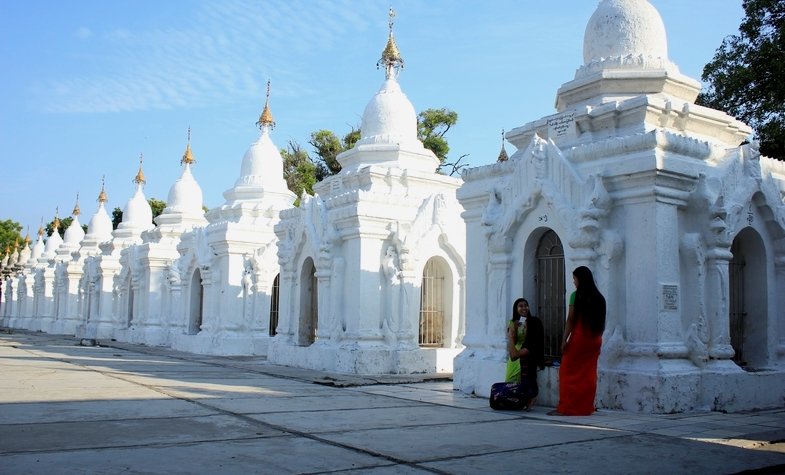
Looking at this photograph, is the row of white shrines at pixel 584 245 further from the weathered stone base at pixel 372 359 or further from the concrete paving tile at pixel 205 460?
the concrete paving tile at pixel 205 460

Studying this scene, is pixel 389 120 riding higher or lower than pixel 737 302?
higher

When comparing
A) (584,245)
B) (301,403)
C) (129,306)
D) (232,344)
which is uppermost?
(584,245)

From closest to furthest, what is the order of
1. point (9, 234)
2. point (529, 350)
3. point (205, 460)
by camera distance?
point (205, 460), point (529, 350), point (9, 234)

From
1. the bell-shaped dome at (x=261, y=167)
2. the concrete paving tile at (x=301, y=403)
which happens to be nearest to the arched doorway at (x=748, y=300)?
the concrete paving tile at (x=301, y=403)

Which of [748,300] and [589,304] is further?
[748,300]

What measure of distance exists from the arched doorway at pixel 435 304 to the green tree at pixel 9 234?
65.7 meters

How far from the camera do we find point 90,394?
32.9ft

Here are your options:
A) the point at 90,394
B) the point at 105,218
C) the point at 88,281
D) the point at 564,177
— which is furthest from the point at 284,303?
the point at 105,218

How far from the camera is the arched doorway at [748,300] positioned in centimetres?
1037

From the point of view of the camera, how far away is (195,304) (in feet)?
73.6

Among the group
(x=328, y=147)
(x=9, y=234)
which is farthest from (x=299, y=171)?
(x=9, y=234)

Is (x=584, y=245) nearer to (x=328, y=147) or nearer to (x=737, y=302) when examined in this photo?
(x=737, y=302)

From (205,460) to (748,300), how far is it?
318 inches

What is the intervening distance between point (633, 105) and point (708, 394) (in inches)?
149
